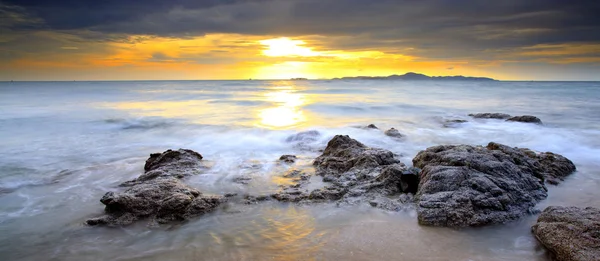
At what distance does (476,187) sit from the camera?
5707 mm

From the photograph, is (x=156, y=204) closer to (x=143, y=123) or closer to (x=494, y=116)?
(x=143, y=123)

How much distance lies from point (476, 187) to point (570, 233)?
151 centimetres

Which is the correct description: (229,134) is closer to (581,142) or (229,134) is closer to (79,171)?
(79,171)

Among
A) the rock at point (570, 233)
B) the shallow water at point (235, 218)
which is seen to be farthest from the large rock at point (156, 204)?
the rock at point (570, 233)

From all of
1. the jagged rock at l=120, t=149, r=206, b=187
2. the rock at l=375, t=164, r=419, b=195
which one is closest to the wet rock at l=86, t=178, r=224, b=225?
the jagged rock at l=120, t=149, r=206, b=187

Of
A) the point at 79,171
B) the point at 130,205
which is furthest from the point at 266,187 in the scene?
the point at 79,171

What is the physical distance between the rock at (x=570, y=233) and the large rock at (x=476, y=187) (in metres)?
0.60

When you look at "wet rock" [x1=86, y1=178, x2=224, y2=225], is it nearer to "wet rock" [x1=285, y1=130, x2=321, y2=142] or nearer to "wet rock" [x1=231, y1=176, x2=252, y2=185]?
"wet rock" [x1=231, y1=176, x2=252, y2=185]

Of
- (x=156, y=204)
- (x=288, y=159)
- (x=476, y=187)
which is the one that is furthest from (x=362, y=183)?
(x=156, y=204)

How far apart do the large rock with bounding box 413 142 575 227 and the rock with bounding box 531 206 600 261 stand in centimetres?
60

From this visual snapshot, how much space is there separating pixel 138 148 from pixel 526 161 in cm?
1110

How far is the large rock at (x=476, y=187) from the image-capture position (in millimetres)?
5281

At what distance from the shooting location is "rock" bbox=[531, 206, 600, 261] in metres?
3.98

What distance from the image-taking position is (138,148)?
12.0 meters
